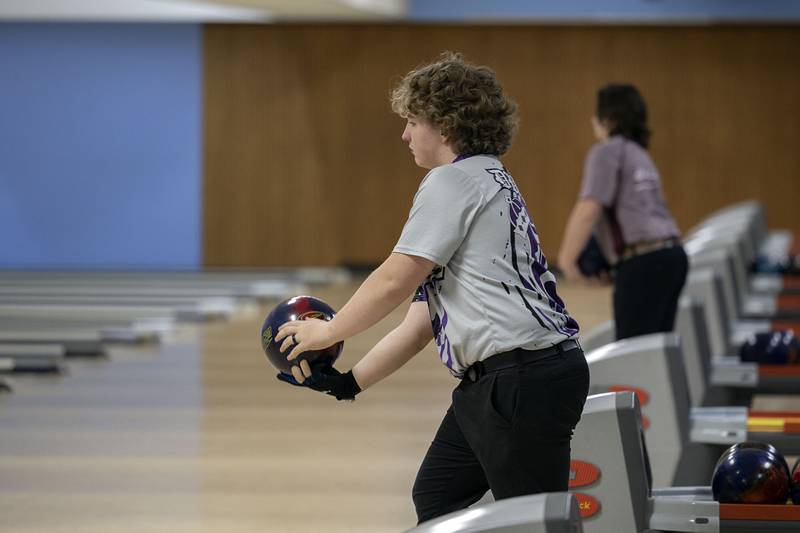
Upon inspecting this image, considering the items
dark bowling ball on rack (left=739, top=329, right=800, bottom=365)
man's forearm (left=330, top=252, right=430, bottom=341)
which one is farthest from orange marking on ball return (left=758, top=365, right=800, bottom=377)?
man's forearm (left=330, top=252, right=430, bottom=341)

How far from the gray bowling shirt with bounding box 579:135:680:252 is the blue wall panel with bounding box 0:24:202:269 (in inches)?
366

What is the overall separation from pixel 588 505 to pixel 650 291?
5.42 ft

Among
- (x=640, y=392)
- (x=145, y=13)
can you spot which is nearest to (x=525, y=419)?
(x=640, y=392)

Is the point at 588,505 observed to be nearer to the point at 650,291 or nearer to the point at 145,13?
the point at 650,291

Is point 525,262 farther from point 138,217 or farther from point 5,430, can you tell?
point 138,217

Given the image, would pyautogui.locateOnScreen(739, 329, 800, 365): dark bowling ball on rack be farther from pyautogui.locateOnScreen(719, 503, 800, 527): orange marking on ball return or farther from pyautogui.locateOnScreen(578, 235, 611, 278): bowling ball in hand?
pyautogui.locateOnScreen(719, 503, 800, 527): orange marking on ball return

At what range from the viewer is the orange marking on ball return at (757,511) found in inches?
122

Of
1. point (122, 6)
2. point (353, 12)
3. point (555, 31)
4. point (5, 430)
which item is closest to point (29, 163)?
point (122, 6)

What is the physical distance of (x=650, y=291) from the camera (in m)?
4.89

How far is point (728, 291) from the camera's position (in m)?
7.26

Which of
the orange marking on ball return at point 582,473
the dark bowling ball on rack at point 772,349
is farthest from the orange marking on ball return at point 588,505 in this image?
the dark bowling ball on rack at point 772,349

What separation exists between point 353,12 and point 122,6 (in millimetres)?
2506

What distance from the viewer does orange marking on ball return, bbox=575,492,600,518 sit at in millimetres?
3375

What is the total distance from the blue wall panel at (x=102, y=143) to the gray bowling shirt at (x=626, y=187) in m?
9.31
